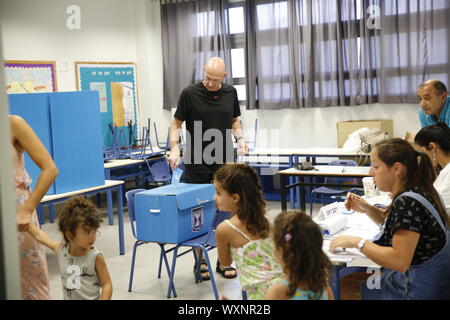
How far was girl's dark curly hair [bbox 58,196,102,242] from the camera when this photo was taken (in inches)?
88.1

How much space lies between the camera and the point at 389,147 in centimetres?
225

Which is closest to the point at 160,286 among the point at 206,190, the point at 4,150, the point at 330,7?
the point at 206,190

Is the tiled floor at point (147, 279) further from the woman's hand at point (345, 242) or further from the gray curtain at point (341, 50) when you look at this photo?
the gray curtain at point (341, 50)

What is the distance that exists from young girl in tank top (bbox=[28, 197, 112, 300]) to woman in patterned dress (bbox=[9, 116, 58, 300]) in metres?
0.09

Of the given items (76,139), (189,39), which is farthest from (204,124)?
(189,39)

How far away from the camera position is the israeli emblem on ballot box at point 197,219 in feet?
12.9

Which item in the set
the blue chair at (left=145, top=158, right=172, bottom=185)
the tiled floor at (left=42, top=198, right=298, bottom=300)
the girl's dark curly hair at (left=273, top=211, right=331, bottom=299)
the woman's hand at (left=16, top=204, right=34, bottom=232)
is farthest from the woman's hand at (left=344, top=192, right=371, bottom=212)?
the blue chair at (left=145, top=158, right=172, bottom=185)

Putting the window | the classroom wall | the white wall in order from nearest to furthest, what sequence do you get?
the classroom wall, the white wall, the window

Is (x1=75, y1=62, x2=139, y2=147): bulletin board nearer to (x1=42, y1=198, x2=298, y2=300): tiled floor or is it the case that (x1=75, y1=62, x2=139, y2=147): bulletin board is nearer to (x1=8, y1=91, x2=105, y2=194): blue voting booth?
(x1=42, y1=198, x2=298, y2=300): tiled floor

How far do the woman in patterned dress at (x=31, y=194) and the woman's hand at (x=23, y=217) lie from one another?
0.10 ft

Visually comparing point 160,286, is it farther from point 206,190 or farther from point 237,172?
point 237,172

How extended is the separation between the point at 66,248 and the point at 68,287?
160 millimetres

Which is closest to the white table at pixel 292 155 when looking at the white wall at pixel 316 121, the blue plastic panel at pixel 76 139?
the white wall at pixel 316 121

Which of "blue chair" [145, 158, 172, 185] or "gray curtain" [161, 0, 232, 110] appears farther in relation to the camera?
"gray curtain" [161, 0, 232, 110]
